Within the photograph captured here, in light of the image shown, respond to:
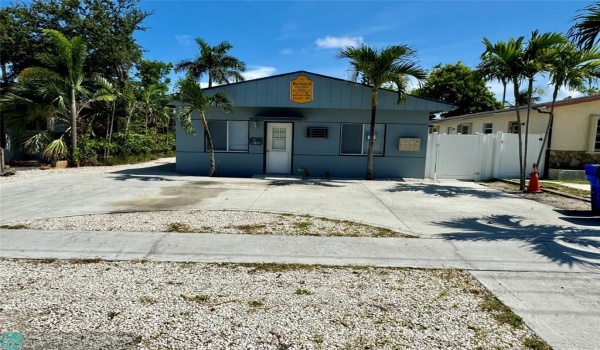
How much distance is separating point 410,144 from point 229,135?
704cm

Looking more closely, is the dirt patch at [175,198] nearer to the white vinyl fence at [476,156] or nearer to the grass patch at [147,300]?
the grass patch at [147,300]

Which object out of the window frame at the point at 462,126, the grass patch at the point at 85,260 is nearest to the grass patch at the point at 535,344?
the grass patch at the point at 85,260

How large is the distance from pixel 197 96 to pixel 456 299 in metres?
10.5

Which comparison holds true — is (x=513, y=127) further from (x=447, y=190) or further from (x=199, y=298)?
(x=199, y=298)

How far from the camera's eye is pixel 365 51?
11.9m

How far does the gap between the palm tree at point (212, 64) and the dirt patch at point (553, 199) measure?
19880 millimetres

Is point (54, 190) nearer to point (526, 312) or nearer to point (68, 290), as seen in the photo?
point (68, 290)

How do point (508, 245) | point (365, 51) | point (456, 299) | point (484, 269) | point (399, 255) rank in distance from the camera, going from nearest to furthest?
point (456, 299) → point (484, 269) → point (399, 255) → point (508, 245) → point (365, 51)

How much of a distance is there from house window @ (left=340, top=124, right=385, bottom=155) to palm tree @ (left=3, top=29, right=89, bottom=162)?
10.9 meters

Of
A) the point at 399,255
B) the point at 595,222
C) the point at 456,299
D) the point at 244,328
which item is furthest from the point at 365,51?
the point at 244,328

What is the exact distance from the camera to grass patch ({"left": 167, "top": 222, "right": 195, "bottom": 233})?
5.65 metres

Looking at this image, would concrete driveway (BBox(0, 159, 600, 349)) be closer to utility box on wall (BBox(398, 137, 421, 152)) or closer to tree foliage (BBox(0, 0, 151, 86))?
utility box on wall (BBox(398, 137, 421, 152))

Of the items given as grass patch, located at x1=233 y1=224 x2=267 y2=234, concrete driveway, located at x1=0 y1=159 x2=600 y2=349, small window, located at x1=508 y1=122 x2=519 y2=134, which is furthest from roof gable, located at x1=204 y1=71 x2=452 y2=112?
grass patch, located at x1=233 y1=224 x2=267 y2=234

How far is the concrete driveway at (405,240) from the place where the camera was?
3.65 meters
